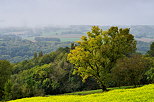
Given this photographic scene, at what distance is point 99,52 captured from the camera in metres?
53.4

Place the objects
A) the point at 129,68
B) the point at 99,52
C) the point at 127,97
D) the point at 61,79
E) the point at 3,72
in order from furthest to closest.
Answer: the point at 61,79 → the point at 3,72 → the point at 129,68 → the point at 99,52 → the point at 127,97

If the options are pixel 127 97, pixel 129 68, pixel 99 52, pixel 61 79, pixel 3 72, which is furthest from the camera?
pixel 61 79

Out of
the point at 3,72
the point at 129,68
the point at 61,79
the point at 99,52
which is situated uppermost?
the point at 99,52

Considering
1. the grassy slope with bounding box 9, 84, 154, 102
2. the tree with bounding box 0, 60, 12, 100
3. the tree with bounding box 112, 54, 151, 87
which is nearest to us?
the grassy slope with bounding box 9, 84, 154, 102

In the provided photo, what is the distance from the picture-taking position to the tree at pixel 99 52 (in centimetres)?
5281

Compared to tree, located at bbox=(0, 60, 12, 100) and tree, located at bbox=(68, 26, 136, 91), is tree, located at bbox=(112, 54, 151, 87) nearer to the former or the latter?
tree, located at bbox=(68, 26, 136, 91)

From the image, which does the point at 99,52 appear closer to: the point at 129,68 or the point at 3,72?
the point at 129,68

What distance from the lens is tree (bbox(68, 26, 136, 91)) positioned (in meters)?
52.8

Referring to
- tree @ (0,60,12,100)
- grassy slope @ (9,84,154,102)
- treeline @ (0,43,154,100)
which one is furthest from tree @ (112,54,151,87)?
tree @ (0,60,12,100)

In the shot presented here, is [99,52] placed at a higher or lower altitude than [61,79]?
higher

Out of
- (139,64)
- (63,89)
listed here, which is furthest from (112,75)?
(63,89)

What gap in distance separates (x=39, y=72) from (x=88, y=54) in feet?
233

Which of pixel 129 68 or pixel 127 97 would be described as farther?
pixel 129 68

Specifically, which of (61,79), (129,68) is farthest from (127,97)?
(61,79)
